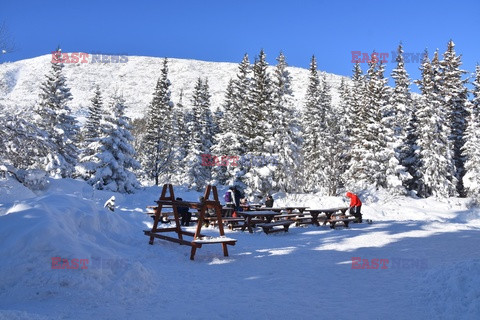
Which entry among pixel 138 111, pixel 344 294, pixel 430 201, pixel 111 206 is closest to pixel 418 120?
pixel 430 201

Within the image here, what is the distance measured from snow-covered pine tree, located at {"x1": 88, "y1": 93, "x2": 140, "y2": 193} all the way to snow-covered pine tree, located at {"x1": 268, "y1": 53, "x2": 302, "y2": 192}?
11.9 m

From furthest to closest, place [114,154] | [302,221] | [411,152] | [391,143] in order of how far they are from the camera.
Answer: [411,152] → [391,143] → [114,154] → [302,221]

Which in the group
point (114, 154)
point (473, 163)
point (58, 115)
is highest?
point (58, 115)

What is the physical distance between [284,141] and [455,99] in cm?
2200

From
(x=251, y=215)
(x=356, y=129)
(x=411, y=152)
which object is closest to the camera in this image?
(x=251, y=215)

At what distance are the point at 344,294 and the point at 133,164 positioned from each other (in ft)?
82.4

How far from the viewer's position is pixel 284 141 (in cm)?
3183

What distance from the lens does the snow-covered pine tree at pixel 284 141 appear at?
104 ft

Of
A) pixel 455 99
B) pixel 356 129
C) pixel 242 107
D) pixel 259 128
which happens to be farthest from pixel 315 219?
pixel 455 99

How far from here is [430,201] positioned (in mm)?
29844

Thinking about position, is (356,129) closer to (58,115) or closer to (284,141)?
(284,141)

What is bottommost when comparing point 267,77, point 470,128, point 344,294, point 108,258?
point 344,294

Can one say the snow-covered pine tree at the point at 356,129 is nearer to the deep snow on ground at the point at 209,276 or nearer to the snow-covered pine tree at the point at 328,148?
the snow-covered pine tree at the point at 328,148

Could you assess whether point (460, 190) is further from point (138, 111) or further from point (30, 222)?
point (138, 111)
